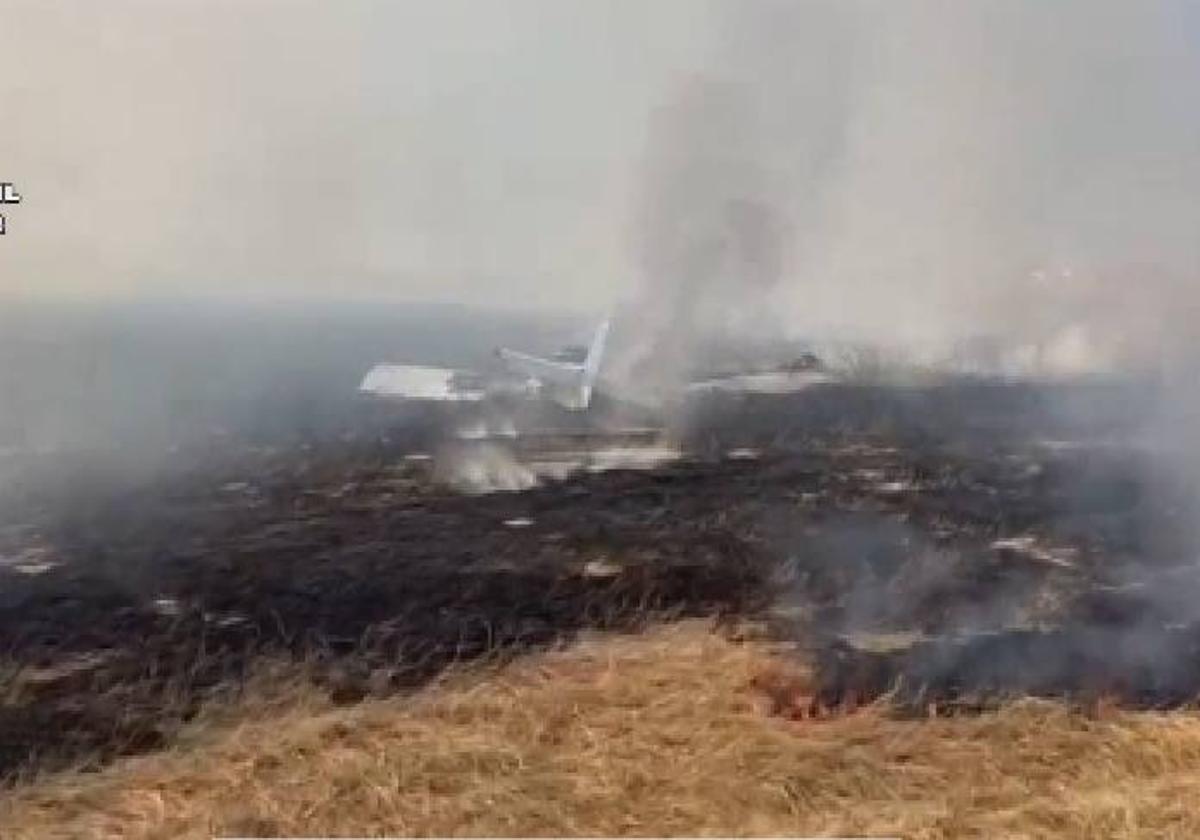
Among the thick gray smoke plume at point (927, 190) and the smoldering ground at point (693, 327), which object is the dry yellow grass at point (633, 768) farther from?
the thick gray smoke plume at point (927, 190)

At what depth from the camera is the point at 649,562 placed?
2604 mm

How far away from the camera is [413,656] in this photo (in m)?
2.43

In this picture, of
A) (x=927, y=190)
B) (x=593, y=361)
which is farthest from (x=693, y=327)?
(x=927, y=190)

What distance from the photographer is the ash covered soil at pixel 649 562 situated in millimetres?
2312

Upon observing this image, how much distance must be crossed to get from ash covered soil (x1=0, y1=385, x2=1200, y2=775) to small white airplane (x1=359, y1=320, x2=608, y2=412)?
0.10 metres

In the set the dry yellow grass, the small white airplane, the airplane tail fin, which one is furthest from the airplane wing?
the dry yellow grass

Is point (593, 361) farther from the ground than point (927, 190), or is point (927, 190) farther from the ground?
point (927, 190)

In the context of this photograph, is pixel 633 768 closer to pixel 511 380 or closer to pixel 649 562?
pixel 649 562

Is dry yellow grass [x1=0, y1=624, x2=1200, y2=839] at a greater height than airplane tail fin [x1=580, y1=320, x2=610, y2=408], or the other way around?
airplane tail fin [x1=580, y1=320, x2=610, y2=408]

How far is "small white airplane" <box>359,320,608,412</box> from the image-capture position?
2.50 m

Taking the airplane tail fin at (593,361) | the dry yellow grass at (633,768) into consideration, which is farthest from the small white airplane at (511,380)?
the dry yellow grass at (633,768)

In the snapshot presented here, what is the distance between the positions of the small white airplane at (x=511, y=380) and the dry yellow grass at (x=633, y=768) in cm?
56

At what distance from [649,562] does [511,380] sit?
0.51m

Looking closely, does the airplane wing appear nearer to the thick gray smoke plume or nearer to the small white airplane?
the small white airplane
